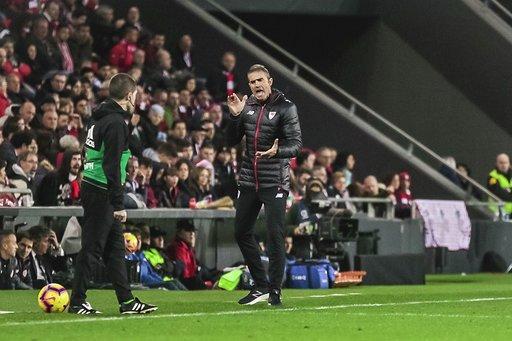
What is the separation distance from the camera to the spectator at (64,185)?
58.4ft

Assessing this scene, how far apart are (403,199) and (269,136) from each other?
1116 centimetres

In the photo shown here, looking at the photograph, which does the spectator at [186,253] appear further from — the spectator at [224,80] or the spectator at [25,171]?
the spectator at [224,80]

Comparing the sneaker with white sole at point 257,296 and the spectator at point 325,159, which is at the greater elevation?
the spectator at point 325,159

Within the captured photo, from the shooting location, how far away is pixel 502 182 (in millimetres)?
26391

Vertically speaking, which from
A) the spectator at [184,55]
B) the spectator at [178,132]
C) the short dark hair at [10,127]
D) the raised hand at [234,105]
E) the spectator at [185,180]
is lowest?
the spectator at [185,180]

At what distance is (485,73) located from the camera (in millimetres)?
28938

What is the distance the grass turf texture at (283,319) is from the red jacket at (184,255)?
7.14ft

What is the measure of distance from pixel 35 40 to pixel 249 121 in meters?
9.20

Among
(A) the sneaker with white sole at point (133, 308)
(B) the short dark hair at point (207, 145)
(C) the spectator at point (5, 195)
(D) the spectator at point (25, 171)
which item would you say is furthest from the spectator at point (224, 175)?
(A) the sneaker with white sole at point (133, 308)

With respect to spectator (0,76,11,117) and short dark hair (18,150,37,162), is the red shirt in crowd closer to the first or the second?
spectator (0,76,11,117)

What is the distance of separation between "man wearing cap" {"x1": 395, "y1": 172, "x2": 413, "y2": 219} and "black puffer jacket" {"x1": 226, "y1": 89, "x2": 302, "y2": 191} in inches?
420

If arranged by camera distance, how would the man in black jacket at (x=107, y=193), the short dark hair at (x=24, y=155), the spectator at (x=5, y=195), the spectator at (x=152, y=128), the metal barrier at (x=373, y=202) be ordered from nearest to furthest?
the man in black jacket at (x=107, y=193) < the spectator at (x=5, y=195) < the short dark hair at (x=24, y=155) < the spectator at (x=152, y=128) < the metal barrier at (x=373, y=202)

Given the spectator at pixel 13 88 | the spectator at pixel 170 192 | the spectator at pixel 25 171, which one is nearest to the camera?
the spectator at pixel 25 171

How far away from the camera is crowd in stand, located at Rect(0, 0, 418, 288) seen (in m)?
17.9
